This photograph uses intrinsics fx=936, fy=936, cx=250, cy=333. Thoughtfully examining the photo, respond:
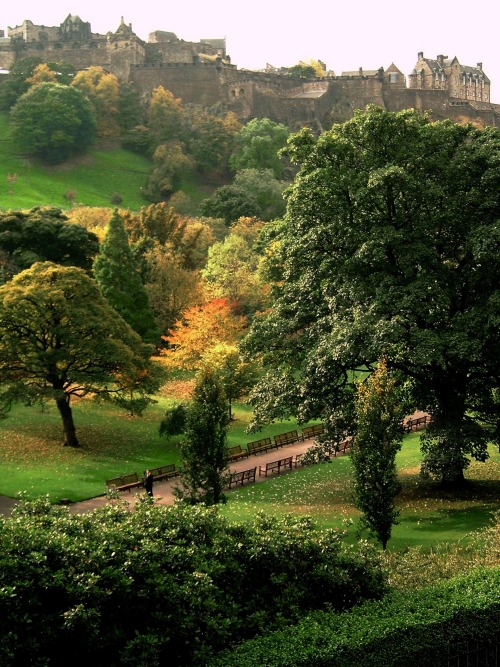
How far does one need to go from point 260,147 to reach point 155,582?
296 feet

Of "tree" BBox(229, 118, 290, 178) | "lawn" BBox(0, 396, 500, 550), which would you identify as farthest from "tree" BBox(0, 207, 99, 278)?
"tree" BBox(229, 118, 290, 178)

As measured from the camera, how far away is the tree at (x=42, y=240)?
148 ft

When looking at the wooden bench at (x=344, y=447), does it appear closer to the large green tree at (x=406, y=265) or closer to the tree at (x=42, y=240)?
the large green tree at (x=406, y=265)

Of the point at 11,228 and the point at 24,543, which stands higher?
the point at 11,228

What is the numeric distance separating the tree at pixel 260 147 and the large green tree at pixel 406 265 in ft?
233

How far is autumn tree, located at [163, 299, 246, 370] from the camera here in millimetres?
45406

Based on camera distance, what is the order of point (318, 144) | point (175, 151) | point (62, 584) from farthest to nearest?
Result: point (175, 151) < point (318, 144) < point (62, 584)

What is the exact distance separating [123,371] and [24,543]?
2267cm

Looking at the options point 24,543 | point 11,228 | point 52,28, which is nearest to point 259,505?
point 24,543

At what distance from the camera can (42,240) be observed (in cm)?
4531

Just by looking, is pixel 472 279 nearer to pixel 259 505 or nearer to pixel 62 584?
pixel 259 505

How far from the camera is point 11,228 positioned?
45.5 meters

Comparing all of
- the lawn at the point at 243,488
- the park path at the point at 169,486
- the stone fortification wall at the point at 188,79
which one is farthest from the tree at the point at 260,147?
the park path at the point at 169,486

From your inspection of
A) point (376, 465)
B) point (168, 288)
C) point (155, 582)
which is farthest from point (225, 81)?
point (155, 582)
